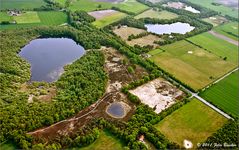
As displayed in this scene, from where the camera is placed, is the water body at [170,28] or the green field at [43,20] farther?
the water body at [170,28]

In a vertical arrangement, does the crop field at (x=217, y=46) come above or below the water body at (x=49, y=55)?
below

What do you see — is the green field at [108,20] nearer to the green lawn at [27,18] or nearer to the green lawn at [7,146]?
the green lawn at [27,18]

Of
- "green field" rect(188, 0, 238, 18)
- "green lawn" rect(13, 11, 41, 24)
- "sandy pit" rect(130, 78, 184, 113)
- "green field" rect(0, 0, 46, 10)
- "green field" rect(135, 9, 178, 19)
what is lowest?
"green field" rect(188, 0, 238, 18)

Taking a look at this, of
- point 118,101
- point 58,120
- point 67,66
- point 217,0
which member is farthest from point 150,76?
point 217,0

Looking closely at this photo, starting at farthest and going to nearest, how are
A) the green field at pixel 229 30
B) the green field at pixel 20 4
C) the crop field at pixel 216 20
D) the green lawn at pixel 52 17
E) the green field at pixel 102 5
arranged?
the crop field at pixel 216 20 < the green field at pixel 102 5 < the green field at pixel 20 4 < the green field at pixel 229 30 < the green lawn at pixel 52 17

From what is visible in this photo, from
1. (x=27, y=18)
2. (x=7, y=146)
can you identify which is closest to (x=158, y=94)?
(x=7, y=146)

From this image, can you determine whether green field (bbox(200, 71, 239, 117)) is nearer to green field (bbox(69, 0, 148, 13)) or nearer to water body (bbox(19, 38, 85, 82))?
water body (bbox(19, 38, 85, 82))

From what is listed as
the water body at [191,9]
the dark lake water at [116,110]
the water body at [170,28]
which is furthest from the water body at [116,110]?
the water body at [191,9]

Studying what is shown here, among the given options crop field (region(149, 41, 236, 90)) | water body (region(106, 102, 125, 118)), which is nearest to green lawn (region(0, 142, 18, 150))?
water body (region(106, 102, 125, 118))
